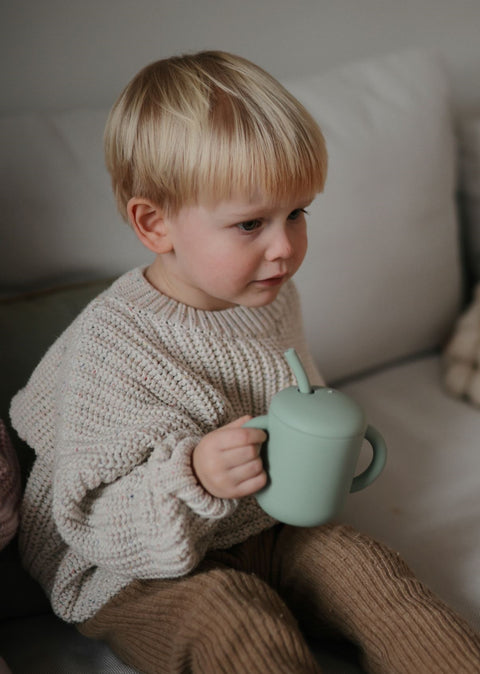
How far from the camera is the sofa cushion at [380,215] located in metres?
1.18

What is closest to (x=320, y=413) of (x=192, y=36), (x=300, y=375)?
(x=300, y=375)

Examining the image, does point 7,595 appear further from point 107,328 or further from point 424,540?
point 424,540

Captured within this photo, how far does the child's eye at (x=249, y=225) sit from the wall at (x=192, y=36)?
61 centimetres

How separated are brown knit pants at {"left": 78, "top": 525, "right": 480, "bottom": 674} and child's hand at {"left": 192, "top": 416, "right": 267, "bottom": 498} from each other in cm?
11

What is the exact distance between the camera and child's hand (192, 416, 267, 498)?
2.23ft

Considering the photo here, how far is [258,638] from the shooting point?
67 centimetres

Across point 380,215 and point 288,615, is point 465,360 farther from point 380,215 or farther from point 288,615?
point 288,615

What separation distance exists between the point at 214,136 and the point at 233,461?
12.9 inches

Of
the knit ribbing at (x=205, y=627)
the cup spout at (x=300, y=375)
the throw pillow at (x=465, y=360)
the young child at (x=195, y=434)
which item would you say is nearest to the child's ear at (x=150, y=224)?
the young child at (x=195, y=434)

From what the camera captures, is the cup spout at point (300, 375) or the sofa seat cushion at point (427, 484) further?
the sofa seat cushion at point (427, 484)

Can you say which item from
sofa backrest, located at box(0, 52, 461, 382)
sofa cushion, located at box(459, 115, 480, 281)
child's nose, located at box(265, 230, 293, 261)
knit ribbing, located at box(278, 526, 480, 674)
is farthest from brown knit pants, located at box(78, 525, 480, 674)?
sofa cushion, located at box(459, 115, 480, 281)

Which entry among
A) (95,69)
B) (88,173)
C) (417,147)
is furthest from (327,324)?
(95,69)

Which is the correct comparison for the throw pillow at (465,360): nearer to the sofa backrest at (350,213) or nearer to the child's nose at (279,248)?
the sofa backrest at (350,213)

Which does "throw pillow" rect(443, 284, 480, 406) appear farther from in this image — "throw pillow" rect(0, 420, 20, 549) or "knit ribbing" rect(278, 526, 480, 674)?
"throw pillow" rect(0, 420, 20, 549)
